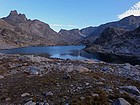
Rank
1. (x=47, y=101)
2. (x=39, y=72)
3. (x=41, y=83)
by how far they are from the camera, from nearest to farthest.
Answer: (x=47, y=101) → (x=41, y=83) → (x=39, y=72)

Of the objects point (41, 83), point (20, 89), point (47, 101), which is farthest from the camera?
point (41, 83)

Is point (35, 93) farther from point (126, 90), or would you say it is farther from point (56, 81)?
point (126, 90)

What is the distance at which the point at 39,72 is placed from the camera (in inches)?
978

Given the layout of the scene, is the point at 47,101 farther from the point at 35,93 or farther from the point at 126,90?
the point at 126,90

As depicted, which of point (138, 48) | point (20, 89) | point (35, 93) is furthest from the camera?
point (138, 48)

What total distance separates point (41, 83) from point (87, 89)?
3.97 meters

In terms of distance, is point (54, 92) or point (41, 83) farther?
point (41, 83)

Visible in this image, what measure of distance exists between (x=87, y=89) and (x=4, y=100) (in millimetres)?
5751

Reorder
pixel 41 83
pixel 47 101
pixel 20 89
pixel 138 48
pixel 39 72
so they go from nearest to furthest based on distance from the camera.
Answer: pixel 47 101 < pixel 20 89 < pixel 41 83 < pixel 39 72 < pixel 138 48

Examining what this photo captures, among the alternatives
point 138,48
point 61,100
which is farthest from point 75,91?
point 138,48

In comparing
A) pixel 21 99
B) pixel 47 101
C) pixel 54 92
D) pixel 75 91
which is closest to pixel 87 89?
pixel 75 91

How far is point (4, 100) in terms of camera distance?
14.9 m

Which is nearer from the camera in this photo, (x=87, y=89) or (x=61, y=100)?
(x=61, y=100)

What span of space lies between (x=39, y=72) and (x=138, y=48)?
133634 millimetres
